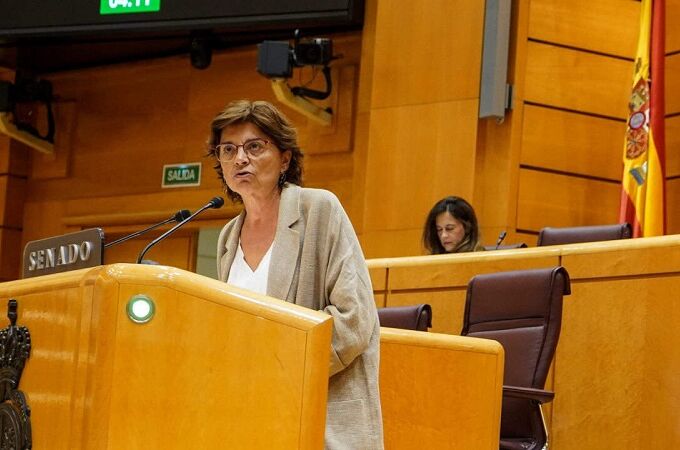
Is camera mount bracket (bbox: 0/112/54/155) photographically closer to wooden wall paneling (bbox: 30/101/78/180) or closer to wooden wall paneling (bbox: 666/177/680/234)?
wooden wall paneling (bbox: 30/101/78/180)

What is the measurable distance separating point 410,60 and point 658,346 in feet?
9.68

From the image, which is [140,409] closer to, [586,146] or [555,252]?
[555,252]

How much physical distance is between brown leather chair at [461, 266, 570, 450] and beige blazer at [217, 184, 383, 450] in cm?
113

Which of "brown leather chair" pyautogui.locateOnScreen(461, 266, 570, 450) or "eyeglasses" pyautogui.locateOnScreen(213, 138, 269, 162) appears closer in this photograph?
"eyeglasses" pyautogui.locateOnScreen(213, 138, 269, 162)

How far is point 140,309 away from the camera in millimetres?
1844

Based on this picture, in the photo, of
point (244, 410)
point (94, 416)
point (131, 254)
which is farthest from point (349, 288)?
point (131, 254)

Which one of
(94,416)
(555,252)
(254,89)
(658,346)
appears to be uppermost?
(254,89)

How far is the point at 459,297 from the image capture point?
4.23 meters

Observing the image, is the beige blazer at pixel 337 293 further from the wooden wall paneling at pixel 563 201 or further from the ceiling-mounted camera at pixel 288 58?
the ceiling-mounted camera at pixel 288 58

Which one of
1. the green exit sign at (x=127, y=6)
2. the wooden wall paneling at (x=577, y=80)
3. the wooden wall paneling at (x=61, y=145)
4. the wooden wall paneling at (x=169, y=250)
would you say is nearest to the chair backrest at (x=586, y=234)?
the wooden wall paneling at (x=577, y=80)

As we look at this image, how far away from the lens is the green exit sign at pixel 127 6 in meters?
6.52

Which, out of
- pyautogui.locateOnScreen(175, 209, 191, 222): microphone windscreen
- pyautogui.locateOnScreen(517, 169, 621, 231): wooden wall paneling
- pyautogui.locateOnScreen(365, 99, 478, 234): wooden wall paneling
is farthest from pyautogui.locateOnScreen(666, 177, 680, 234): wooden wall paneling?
pyautogui.locateOnScreen(175, 209, 191, 222): microphone windscreen

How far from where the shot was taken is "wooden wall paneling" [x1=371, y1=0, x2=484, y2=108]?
19.7 ft

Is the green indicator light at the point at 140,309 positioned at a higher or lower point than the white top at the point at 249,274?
lower
